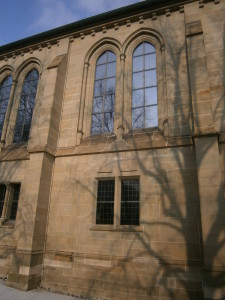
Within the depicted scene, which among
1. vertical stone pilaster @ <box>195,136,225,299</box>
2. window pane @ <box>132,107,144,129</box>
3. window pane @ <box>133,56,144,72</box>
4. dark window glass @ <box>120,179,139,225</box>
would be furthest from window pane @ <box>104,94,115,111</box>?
vertical stone pilaster @ <box>195,136,225,299</box>

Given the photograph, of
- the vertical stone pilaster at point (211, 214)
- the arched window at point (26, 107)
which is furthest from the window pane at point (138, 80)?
the arched window at point (26, 107)

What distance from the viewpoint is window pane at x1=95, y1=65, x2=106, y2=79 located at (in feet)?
34.2

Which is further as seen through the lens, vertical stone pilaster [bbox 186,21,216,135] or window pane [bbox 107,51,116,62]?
window pane [bbox 107,51,116,62]

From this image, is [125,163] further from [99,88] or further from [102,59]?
[102,59]

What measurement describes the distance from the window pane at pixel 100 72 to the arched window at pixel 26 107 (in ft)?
11.3

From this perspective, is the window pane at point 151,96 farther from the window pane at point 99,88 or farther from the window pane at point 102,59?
the window pane at point 102,59

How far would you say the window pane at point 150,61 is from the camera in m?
9.61

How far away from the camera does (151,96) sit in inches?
360

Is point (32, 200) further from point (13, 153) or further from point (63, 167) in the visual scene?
point (13, 153)

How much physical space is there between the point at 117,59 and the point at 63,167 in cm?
536

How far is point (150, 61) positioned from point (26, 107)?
6.45 m

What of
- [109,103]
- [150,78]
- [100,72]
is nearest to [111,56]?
[100,72]

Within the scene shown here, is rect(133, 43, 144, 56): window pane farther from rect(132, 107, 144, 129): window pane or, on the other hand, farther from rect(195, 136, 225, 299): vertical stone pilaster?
rect(195, 136, 225, 299): vertical stone pilaster

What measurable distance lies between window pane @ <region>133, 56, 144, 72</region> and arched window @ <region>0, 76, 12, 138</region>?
282 inches
